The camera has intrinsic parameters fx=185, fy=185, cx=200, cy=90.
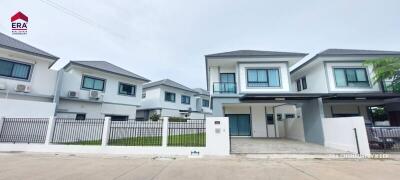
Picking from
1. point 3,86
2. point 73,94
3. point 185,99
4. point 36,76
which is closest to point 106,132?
point 73,94

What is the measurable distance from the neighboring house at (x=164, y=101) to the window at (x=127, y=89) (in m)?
3.88

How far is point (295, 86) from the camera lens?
18.9m

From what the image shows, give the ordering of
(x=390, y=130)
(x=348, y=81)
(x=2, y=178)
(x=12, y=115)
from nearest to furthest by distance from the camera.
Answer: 1. (x=2, y=178)
2. (x=390, y=130)
3. (x=12, y=115)
4. (x=348, y=81)

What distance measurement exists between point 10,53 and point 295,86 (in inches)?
921

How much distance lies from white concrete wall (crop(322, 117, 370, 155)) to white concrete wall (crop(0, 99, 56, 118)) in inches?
702

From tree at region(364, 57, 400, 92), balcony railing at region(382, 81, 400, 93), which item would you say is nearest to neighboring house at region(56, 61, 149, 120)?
tree at region(364, 57, 400, 92)

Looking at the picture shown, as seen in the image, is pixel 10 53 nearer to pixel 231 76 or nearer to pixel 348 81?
pixel 231 76

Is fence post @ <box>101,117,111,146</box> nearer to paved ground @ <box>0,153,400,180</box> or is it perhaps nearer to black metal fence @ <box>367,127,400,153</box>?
paved ground @ <box>0,153,400,180</box>

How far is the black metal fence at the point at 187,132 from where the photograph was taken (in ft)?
30.8

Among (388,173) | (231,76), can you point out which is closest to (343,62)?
(231,76)

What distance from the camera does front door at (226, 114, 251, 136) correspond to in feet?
56.1

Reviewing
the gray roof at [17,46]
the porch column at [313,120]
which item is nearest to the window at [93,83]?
the gray roof at [17,46]

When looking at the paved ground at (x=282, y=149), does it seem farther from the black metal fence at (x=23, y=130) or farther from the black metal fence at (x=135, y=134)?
the black metal fence at (x=23, y=130)

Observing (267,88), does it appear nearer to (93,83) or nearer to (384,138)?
(384,138)
